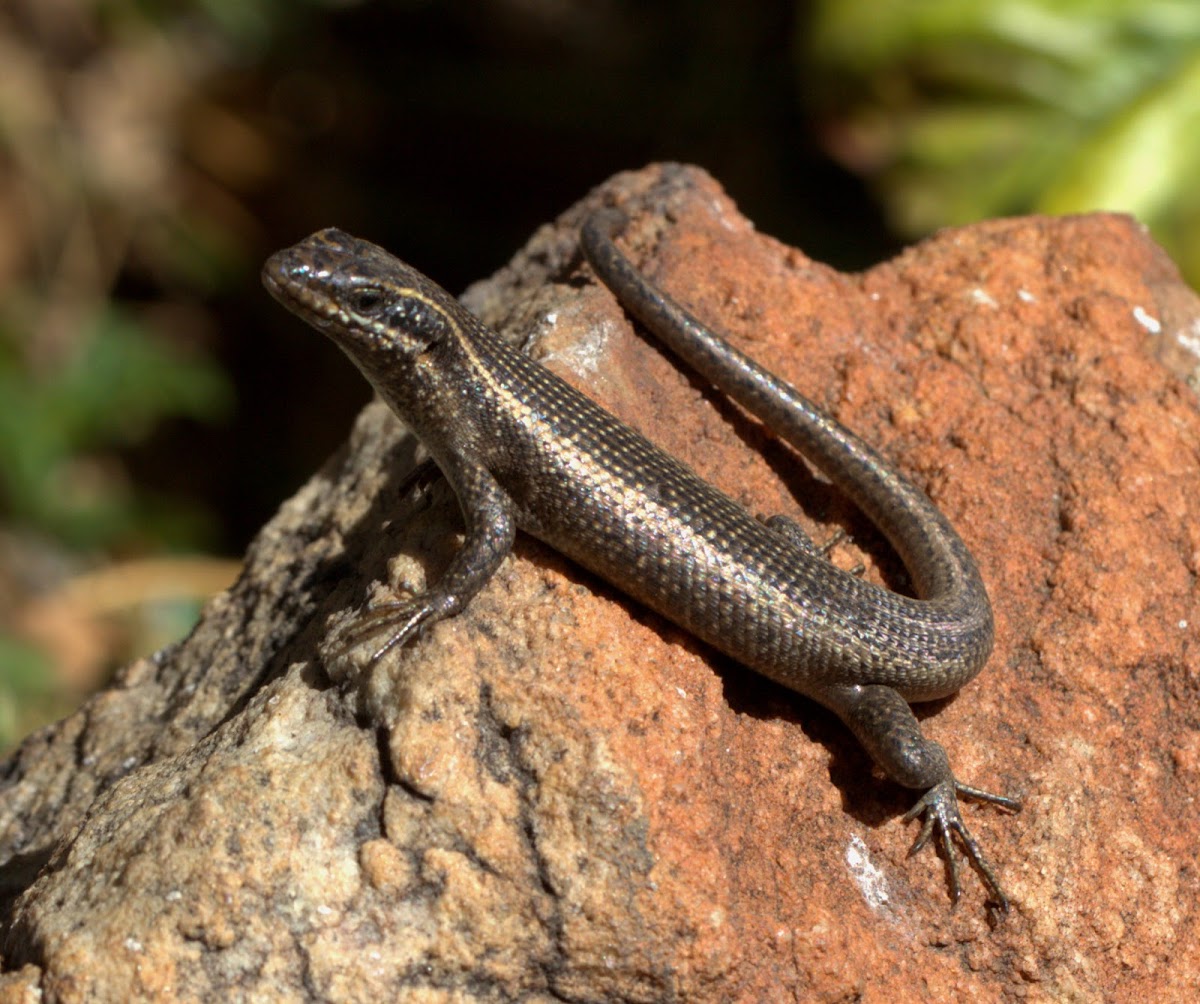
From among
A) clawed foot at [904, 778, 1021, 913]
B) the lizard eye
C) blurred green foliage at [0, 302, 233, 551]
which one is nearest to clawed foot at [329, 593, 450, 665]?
the lizard eye

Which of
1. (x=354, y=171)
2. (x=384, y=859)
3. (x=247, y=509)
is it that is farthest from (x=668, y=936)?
(x=354, y=171)

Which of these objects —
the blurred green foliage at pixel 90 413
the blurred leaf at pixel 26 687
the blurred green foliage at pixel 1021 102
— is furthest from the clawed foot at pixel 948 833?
the blurred green foliage at pixel 90 413

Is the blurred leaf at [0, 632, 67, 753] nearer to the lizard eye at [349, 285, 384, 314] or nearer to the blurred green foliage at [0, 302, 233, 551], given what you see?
the blurred green foliage at [0, 302, 233, 551]

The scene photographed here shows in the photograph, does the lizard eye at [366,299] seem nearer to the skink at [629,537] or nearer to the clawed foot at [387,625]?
the skink at [629,537]

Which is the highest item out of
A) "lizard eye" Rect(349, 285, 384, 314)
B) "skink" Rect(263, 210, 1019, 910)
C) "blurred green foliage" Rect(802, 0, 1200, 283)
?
"blurred green foliage" Rect(802, 0, 1200, 283)

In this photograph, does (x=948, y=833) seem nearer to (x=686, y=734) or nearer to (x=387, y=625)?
(x=686, y=734)

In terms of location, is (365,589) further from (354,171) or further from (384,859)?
(354,171)

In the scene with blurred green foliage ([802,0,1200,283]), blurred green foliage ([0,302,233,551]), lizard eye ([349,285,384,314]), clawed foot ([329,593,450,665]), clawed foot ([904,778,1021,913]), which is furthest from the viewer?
blurred green foliage ([0,302,233,551])
